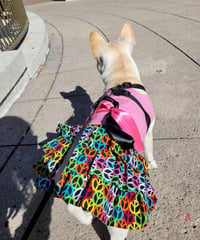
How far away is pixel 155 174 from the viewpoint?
8.38 feet

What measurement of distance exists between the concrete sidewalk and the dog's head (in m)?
1.08

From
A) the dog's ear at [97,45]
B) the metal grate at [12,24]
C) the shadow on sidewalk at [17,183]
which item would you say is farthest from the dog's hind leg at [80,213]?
the metal grate at [12,24]

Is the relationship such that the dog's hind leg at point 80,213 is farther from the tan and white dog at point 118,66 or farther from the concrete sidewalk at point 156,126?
the tan and white dog at point 118,66

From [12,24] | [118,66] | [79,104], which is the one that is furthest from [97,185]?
[12,24]

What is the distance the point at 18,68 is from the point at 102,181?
3.89 m

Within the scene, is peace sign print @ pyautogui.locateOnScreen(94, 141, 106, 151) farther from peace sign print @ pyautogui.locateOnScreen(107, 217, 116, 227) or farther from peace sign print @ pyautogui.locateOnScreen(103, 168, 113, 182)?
peace sign print @ pyautogui.locateOnScreen(107, 217, 116, 227)

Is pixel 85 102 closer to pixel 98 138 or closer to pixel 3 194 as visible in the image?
pixel 3 194

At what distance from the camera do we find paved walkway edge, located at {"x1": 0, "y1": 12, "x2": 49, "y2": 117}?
13.6ft

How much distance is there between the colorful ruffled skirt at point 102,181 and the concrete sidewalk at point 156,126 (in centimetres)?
64

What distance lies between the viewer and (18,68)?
463cm

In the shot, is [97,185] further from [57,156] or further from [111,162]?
[57,156]

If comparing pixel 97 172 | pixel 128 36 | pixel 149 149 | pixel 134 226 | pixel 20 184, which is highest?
pixel 128 36

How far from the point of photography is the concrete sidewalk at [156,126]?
2.17 meters

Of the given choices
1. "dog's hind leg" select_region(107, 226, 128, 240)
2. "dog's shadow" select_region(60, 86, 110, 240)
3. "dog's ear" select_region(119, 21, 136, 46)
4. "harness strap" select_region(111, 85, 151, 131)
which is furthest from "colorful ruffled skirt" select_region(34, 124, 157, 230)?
"dog's shadow" select_region(60, 86, 110, 240)
